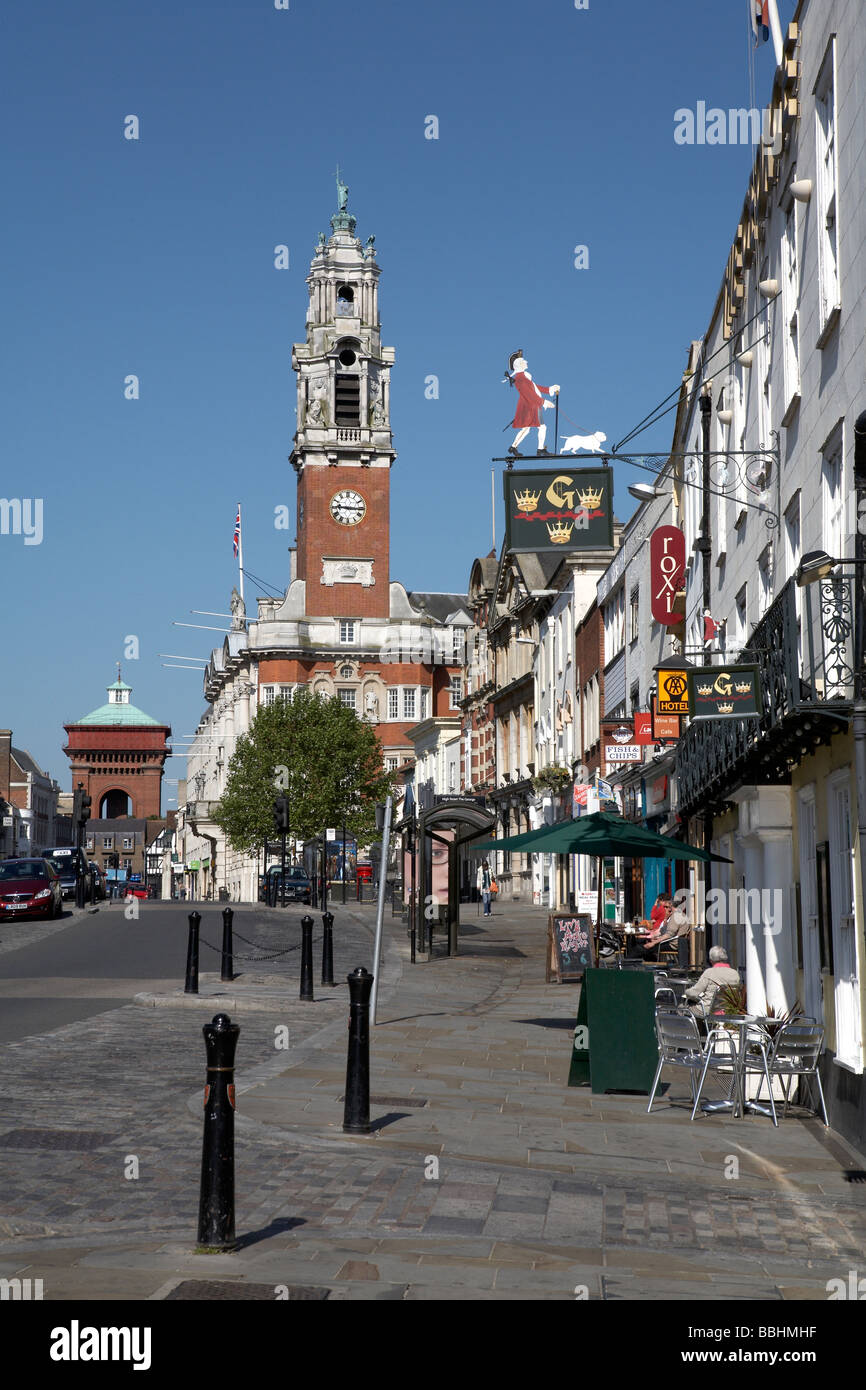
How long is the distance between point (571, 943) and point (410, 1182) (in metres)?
16.2

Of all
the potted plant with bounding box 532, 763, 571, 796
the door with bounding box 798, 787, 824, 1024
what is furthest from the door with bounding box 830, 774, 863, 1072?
the potted plant with bounding box 532, 763, 571, 796

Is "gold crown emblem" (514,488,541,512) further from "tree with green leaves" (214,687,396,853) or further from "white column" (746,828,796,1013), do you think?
"tree with green leaves" (214,687,396,853)

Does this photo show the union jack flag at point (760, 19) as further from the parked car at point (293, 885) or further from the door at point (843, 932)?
the parked car at point (293, 885)

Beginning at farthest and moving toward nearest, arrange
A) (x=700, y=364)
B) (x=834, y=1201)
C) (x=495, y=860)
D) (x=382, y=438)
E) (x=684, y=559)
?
(x=382, y=438) → (x=495, y=860) → (x=684, y=559) → (x=700, y=364) → (x=834, y=1201)

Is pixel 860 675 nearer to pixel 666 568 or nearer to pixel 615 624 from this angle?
pixel 666 568

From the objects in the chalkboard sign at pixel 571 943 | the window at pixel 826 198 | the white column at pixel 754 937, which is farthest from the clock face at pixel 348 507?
the window at pixel 826 198

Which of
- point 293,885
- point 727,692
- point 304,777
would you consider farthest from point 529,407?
point 304,777

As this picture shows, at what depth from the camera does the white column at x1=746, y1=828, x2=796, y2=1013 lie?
15.6 metres

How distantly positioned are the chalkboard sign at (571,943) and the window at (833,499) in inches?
472
